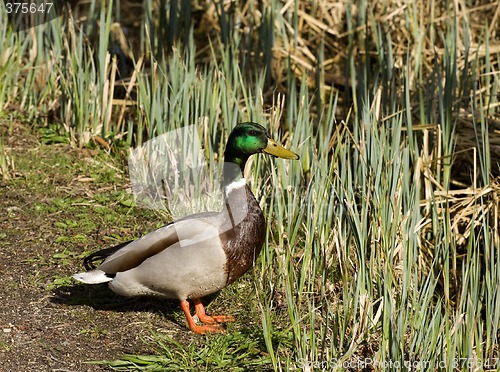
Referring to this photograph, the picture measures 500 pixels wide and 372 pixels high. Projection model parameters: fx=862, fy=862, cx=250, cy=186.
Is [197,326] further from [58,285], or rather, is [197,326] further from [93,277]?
[58,285]

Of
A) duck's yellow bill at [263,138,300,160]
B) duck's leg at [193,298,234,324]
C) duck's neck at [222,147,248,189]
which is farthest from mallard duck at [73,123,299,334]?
duck's yellow bill at [263,138,300,160]

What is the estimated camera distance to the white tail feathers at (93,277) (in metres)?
3.69

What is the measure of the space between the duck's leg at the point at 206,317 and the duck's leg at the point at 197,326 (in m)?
0.04

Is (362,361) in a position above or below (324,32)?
below

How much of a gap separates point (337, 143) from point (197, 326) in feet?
3.90

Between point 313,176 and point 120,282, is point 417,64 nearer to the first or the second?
point 313,176

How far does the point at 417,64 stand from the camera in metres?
5.71

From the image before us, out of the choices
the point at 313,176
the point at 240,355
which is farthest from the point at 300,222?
the point at 240,355

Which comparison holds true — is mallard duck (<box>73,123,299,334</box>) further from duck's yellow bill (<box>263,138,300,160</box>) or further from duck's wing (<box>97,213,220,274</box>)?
duck's yellow bill (<box>263,138,300,160</box>)

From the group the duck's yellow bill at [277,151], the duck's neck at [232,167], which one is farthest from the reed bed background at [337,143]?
the duck's neck at [232,167]

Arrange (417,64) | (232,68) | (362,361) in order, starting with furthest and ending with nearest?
1. (417,64)
2. (232,68)
3. (362,361)

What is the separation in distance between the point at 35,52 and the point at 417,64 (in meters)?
2.59

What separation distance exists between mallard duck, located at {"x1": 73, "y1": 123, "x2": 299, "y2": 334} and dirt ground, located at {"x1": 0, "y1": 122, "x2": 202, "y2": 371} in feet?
0.55

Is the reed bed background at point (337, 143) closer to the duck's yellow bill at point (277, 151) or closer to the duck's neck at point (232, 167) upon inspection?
the duck's yellow bill at point (277, 151)
